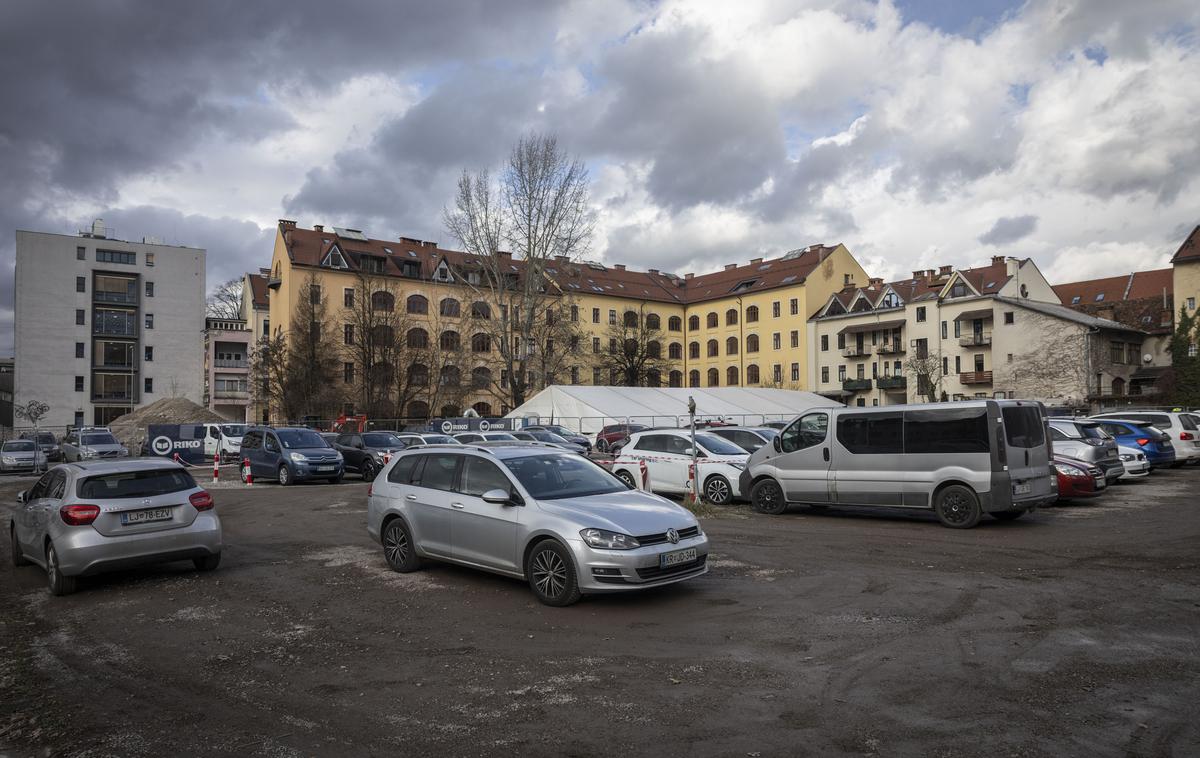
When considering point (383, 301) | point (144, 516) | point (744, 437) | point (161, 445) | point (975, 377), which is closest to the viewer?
point (144, 516)

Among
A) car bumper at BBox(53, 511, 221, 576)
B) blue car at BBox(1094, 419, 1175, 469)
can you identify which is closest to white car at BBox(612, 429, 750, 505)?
car bumper at BBox(53, 511, 221, 576)

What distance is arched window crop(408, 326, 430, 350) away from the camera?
70.1 m

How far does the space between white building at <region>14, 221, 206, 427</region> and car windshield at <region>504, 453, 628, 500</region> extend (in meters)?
76.9

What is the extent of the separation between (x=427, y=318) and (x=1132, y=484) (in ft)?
200

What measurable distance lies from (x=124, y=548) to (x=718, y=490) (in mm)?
11327

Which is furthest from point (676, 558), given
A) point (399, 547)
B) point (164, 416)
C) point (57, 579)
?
point (164, 416)

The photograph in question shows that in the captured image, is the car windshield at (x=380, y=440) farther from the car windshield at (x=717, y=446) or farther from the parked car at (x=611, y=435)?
the car windshield at (x=717, y=446)

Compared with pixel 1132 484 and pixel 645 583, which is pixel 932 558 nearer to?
pixel 645 583

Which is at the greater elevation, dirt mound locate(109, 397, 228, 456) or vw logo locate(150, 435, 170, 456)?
dirt mound locate(109, 397, 228, 456)

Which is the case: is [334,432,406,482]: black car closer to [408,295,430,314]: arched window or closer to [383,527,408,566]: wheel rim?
[383,527,408,566]: wheel rim

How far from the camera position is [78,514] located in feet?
29.3

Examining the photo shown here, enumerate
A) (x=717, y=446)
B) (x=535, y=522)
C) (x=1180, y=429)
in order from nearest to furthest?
1. (x=535, y=522)
2. (x=717, y=446)
3. (x=1180, y=429)

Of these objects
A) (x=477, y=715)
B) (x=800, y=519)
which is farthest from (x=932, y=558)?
(x=477, y=715)

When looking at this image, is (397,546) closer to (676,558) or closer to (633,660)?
(676,558)
